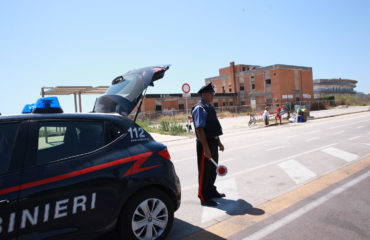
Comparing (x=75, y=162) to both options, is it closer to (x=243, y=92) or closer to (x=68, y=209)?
(x=68, y=209)

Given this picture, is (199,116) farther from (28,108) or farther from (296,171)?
(296,171)

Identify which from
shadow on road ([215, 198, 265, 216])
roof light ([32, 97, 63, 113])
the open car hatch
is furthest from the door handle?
shadow on road ([215, 198, 265, 216])

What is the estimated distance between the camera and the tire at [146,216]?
282 cm

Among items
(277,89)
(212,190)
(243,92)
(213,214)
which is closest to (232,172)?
(212,190)

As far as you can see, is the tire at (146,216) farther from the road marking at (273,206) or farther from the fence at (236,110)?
the fence at (236,110)

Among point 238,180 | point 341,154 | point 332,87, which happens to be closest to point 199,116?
point 238,180

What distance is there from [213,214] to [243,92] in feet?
194

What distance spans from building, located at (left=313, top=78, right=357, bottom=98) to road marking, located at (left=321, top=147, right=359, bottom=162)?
84855 mm

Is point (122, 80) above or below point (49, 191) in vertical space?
above

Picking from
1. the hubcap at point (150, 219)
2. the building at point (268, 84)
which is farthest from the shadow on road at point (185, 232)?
the building at point (268, 84)

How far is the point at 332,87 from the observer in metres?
95.9

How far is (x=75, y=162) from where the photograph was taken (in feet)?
8.55

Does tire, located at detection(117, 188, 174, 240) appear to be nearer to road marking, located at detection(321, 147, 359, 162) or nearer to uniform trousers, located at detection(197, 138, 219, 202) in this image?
uniform trousers, located at detection(197, 138, 219, 202)

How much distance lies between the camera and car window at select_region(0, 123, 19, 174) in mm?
2332
